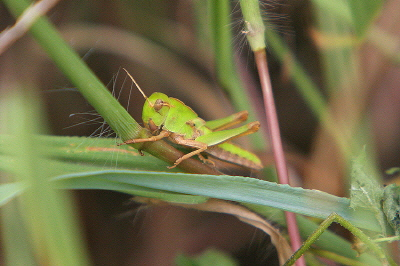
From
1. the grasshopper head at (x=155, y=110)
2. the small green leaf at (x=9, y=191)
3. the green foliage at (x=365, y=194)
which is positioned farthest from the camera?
the grasshopper head at (x=155, y=110)

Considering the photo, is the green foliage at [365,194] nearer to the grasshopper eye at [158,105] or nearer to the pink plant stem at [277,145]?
the pink plant stem at [277,145]

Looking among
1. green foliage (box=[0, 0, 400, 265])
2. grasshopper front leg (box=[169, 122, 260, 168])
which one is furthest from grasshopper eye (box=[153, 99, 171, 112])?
green foliage (box=[0, 0, 400, 265])

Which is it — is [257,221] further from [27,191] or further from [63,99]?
[63,99]

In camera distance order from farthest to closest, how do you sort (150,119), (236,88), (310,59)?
(310,59) < (236,88) < (150,119)

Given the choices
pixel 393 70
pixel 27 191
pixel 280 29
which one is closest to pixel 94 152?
pixel 27 191

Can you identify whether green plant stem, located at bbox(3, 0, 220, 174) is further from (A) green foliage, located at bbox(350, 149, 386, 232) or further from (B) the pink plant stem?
(A) green foliage, located at bbox(350, 149, 386, 232)

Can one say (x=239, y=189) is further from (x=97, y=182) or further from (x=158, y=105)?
(x=158, y=105)

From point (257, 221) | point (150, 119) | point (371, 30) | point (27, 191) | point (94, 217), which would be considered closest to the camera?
point (27, 191)

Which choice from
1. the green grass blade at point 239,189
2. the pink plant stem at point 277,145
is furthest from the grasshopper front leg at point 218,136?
the green grass blade at point 239,189
